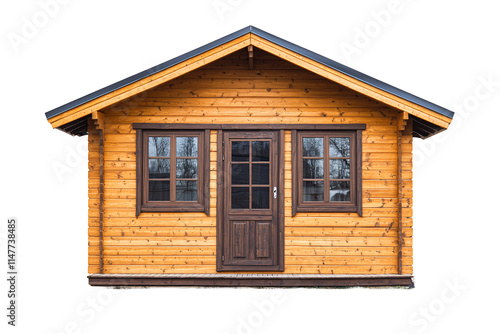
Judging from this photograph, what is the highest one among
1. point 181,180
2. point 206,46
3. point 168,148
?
point 206,46

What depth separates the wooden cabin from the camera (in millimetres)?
7758

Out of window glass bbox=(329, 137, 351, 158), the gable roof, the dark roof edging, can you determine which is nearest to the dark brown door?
window glass bbox=(329, 137, 351, 158)

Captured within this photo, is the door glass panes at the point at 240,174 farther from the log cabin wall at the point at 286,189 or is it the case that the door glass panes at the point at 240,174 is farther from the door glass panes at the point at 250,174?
the log cabin wall at the point at 286,189

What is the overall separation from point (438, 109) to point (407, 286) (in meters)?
2.75

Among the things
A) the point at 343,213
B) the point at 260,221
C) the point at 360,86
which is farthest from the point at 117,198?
the point at 360,86

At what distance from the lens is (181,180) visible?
7.82 meters

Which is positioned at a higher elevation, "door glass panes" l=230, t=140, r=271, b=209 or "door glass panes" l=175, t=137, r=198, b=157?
"door glass panes" l=175, t=137, r=198, b=157

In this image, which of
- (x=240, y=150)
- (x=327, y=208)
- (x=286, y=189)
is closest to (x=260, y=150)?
(x=240, y=150)

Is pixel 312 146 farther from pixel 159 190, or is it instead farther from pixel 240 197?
pixel 159 190

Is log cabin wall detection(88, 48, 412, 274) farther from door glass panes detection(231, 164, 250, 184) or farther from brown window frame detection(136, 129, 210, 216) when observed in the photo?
door glass panes detection(231, 164, 250, 184)

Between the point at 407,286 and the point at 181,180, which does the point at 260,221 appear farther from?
the point at 407,286

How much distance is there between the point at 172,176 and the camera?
307 inches

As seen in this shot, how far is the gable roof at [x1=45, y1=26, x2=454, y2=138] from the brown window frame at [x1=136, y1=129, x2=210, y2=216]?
778mm

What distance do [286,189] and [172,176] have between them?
1.81m
